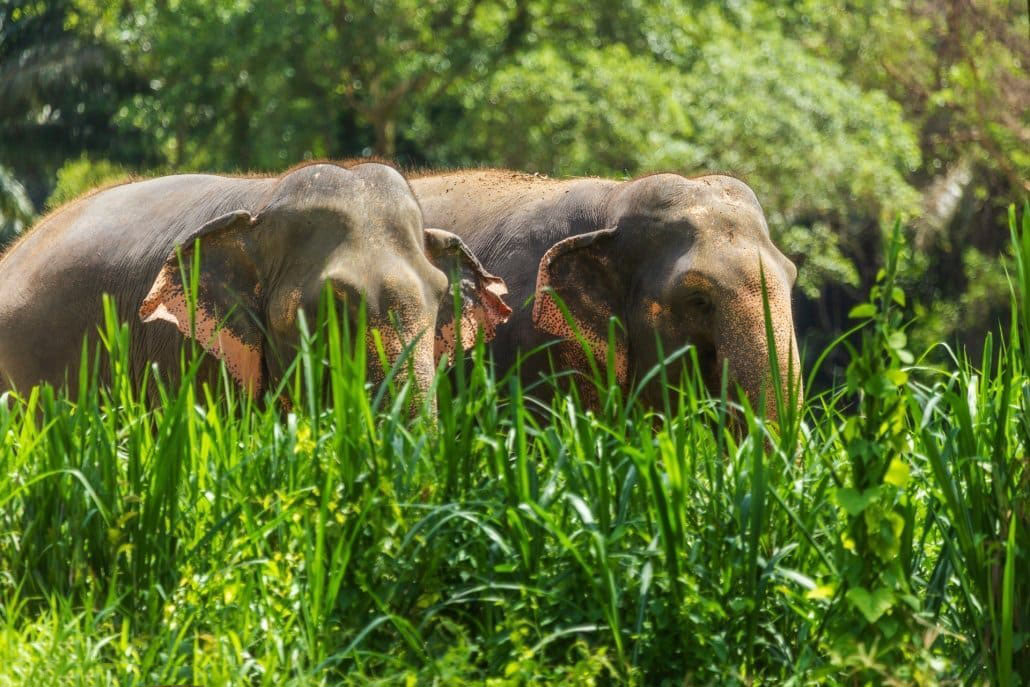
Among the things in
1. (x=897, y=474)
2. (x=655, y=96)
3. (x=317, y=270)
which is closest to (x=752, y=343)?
(x=317, y=270)

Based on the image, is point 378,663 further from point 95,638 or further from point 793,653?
point 793,653

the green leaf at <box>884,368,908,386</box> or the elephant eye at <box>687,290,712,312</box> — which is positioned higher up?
the green leaf at <box>884,368,908,386</box>

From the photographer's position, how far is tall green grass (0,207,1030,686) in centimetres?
376

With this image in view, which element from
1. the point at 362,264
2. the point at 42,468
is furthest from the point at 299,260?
the point at 42,468

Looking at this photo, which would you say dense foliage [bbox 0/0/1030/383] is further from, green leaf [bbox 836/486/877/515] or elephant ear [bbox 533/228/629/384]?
green leaf [bbox 836/486/877/515]

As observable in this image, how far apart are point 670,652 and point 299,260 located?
3.14 metres

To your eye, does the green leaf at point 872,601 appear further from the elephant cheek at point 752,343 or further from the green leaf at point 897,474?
the elephant cheek at point 752,343

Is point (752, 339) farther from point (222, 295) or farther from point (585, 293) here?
point (222, 295)

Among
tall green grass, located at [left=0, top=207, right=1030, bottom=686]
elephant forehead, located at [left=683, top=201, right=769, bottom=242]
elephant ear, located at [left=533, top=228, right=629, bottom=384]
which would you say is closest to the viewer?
tall green grass, located at [left=0, top=207, right=1030, bottom=686]

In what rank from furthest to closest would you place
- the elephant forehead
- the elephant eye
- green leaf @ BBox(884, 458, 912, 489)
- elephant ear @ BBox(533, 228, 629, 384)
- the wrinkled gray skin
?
elephant ear @ BBox(533, 228, 629, 384), the elephant forehead, the elephant eye, the wrinkled gray skin, green leaf @ BBox(884, 458, 912, 489)

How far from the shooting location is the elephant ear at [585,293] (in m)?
7.29

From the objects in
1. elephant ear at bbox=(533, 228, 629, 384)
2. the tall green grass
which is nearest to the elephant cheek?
elephant ear at bbox=(533, 228, 629, 384)

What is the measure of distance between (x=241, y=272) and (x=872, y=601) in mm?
4033

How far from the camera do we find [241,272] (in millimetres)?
7047
